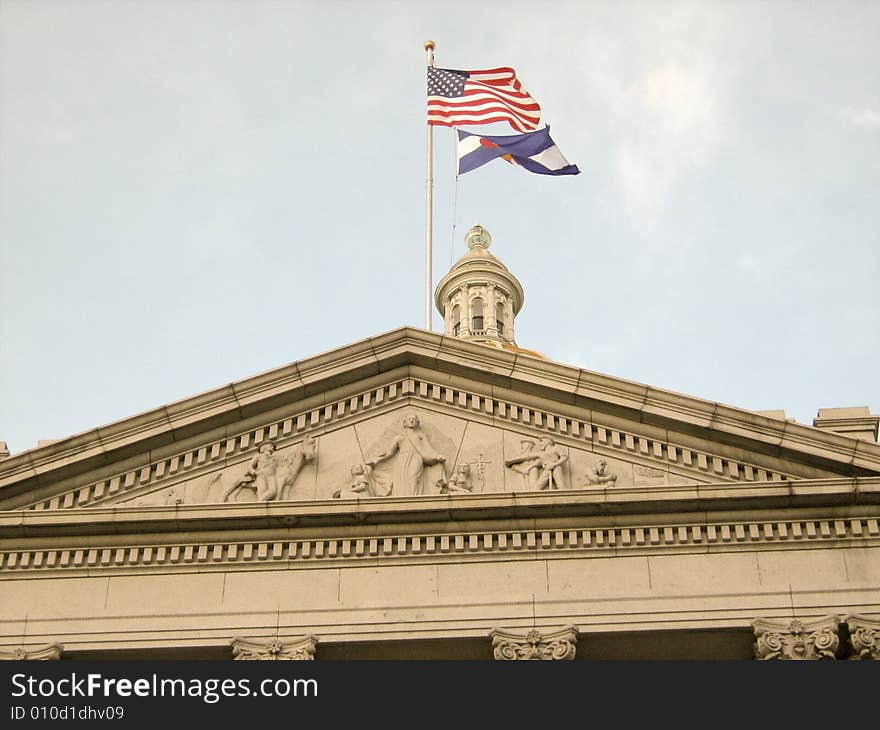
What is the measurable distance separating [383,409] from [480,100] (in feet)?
32.2

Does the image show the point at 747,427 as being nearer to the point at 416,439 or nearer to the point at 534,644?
the point at 534,644

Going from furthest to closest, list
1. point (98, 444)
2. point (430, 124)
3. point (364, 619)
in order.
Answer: point (430, 124), point (98, 444), point (364, 619)

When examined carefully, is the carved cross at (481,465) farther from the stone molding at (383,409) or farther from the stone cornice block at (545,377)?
the stone cornice block at (545,377)

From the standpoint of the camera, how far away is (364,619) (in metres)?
23.1

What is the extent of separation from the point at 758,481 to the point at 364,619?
637cm

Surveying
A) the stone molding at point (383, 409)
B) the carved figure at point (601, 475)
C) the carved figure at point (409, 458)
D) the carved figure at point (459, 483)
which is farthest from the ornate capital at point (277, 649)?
the carved figure at point (601, 475)

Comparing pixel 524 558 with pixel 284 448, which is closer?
pixel 524 558

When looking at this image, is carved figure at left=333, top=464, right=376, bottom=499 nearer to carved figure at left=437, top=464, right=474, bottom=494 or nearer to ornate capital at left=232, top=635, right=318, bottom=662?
carved figure at left=437, top=464, right=474, bottom=494

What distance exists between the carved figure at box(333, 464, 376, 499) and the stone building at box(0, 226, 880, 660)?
7 cm

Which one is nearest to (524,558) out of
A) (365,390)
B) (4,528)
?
(365,390)

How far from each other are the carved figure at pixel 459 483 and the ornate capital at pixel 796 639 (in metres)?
4.85

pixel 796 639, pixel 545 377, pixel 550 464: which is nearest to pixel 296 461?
pixel 550 464

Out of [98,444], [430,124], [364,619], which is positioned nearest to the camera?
[364,619]

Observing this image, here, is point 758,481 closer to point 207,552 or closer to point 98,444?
point 207,552
